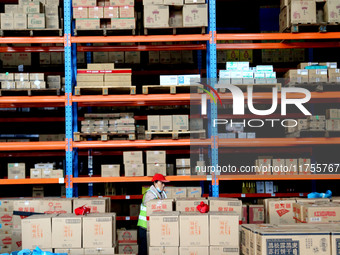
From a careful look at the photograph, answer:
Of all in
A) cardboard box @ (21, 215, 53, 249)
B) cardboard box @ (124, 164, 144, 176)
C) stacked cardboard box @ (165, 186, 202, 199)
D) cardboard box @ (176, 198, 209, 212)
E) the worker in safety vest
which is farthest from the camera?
cardboard box @ (124, 164, 144, 176)

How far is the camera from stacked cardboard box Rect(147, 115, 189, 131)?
8.75m

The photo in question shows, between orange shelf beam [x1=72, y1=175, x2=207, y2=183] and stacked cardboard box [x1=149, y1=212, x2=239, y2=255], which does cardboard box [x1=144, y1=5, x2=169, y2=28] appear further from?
stacked cardboard box [x1=149, y1=212, x2=239, y2=255]

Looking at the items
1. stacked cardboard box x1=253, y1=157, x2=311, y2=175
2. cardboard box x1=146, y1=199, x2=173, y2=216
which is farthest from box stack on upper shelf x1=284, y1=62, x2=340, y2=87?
cardboard box x1=146, y1=199, x2=173, y2=216

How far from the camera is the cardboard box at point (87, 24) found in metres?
8.73

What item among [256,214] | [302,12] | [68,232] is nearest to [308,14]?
[302,12]

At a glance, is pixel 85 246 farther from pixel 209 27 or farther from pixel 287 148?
pixel 287 148

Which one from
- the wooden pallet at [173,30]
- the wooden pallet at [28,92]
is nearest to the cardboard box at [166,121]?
the wooden pallet at [173,30]

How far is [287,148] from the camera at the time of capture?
34.3ft

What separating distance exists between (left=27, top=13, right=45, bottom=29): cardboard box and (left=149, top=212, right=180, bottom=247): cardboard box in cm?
516

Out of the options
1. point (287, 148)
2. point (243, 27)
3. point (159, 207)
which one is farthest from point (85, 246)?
point (243, 27)

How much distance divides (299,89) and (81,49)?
4.76 metres

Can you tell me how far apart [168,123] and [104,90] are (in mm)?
1432

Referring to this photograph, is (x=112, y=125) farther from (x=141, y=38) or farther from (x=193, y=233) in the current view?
(x=193, y=233)

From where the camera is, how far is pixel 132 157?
8812 millimetres
